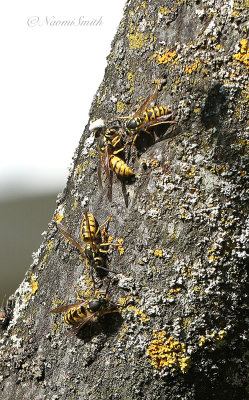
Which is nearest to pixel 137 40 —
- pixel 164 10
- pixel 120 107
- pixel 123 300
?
pixel 164 10

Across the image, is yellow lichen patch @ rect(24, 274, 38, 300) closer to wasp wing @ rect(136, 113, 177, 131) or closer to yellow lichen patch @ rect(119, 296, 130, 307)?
yellow lichen patch @ rect(119, 296, 130, 307)

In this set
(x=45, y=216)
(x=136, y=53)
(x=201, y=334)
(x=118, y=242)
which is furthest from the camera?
(x=45, y=216)

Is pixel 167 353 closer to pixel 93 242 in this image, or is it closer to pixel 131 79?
pixel 93 242

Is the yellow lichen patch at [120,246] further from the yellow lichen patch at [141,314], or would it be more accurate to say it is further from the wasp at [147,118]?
the wasp at [147,118]

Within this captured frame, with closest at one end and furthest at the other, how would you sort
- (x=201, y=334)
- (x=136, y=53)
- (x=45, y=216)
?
1. (x=201, y=334)
2. (x=136, y=53)
3. (x=45, y=216)

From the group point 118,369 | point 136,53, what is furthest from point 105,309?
point 136,53

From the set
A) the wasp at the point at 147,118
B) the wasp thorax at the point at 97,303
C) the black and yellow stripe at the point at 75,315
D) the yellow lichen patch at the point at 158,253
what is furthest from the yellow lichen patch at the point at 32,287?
the wasp at the point at 147,118

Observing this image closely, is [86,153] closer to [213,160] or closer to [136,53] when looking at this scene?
[136,53]
